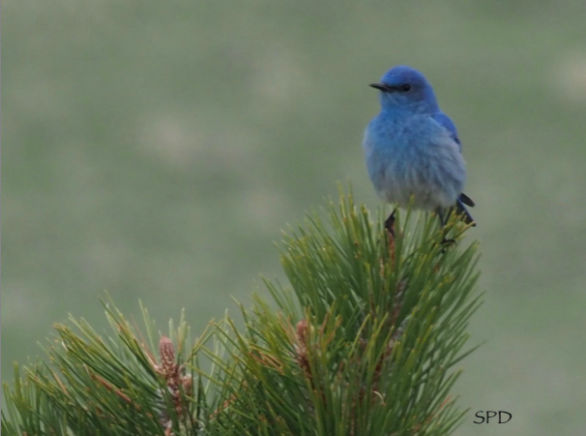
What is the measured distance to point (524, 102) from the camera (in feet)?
77.9

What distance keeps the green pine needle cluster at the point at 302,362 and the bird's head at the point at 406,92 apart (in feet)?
7.69

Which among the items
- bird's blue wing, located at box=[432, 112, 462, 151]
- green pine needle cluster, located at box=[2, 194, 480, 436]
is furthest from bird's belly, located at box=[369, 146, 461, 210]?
green pine needle cluster, located at box=[2, 194, 480, 436]

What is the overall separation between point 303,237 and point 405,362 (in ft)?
1.13

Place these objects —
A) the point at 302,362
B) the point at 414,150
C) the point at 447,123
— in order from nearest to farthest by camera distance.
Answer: the point at 302,362 < the point at 414,150 < the point at 447,123

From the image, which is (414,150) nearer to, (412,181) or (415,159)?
(415,159)

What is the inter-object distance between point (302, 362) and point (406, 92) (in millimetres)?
2796

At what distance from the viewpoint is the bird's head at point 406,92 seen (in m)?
4.74

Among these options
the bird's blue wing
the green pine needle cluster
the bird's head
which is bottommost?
the green pine needle cluster

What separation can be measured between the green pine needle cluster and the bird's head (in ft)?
7.69

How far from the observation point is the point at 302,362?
2123 millimetres

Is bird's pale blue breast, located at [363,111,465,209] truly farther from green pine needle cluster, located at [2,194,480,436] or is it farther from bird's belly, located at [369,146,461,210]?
green pine needle cluster, located at [2,194,480,436]

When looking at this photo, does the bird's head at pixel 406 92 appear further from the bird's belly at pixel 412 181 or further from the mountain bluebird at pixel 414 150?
the bird's belly at pixel 412 181

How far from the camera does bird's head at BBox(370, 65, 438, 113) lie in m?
4.74

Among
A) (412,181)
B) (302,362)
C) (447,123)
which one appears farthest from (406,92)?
(302,362)
